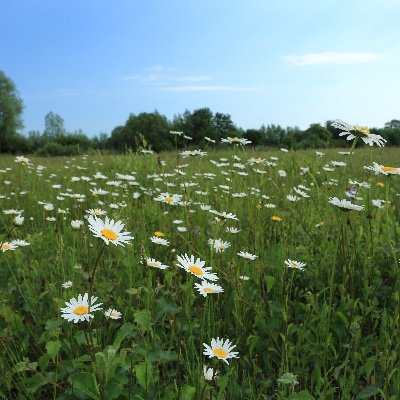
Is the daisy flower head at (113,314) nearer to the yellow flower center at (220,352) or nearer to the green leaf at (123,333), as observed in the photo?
the green leaf at (123,333)

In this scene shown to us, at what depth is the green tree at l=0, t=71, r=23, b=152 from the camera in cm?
5262

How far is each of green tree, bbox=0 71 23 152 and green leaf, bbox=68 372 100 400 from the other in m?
54.8

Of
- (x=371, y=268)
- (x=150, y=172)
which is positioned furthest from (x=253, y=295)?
(x=150, y=172)

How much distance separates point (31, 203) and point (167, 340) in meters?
3.07

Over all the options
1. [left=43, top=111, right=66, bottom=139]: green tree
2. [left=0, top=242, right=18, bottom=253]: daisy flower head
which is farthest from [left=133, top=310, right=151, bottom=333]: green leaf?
[left=43, top=111, right=66, bottom=139]: green tree

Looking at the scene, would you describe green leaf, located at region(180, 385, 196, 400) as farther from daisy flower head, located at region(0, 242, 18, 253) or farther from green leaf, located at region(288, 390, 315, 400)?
daisy flower head, located at region(0, 242, 18, 253)

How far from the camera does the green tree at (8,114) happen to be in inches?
2072

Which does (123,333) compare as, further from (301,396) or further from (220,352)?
(301,396)

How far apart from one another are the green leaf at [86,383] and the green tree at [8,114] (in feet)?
180

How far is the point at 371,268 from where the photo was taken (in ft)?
7.30

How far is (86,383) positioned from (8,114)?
58.2 meters

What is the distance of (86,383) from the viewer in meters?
1.23

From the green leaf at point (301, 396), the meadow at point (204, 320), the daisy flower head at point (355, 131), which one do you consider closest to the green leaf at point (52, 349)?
the meadow at point (204, 320)

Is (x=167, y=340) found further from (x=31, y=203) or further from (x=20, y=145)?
(x=20, y=145)
